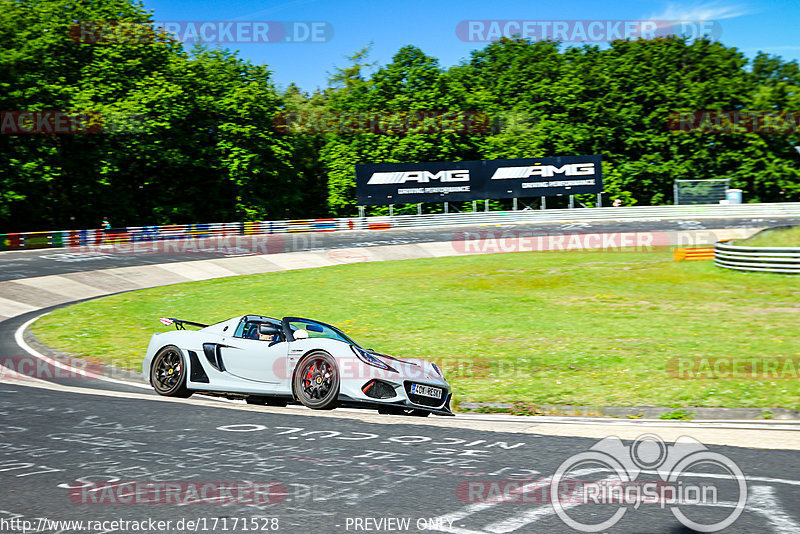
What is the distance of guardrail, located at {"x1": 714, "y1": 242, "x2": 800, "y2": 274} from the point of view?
2323 centimetres

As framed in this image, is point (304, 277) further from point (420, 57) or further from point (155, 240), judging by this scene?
point (420, 57)

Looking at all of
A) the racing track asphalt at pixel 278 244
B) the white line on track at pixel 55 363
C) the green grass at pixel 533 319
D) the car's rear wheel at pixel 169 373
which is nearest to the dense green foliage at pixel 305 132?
the racing track asphalt at pixel 278 244

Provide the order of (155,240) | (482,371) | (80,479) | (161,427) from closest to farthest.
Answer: (80,479), (161,427), (482,371), (155,240)

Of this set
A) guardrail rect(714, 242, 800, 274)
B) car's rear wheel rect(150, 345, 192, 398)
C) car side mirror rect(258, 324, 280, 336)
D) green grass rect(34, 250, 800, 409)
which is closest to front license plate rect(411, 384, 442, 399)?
green grass rect(34, 250, 800, 409)

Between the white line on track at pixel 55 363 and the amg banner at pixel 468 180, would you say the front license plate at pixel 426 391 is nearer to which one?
the white line on track at pixel 55 363

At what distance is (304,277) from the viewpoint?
28281mm

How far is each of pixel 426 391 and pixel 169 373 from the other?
398 cm

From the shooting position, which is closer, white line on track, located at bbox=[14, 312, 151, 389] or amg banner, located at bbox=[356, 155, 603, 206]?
white line on track, located at bbox=[14, 312, 151, 389]

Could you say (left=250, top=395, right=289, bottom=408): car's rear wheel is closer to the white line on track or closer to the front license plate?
the front license plate

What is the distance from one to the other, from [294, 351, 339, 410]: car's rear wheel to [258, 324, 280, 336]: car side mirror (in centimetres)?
68

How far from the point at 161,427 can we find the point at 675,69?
6657 centimetres

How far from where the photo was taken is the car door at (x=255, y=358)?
991 centimetres

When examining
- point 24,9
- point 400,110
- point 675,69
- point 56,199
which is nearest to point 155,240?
point 56,199

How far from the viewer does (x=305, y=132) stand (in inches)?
2618
